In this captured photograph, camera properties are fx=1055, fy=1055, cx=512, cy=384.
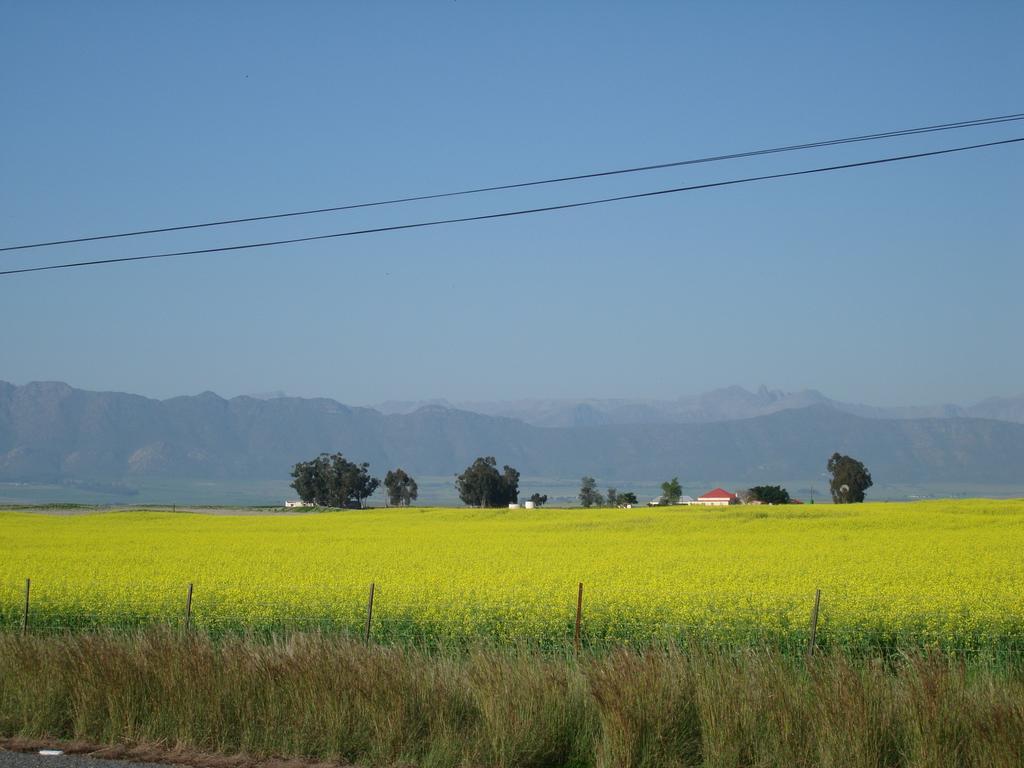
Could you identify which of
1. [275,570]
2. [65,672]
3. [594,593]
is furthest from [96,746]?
[275,570]

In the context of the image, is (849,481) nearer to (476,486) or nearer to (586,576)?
(476,486)

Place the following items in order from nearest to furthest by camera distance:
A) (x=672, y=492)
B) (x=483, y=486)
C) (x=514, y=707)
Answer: (x=514, y=707), (x=483, y=486), (x=672, y=492)

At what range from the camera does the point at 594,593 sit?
2050 centimetres

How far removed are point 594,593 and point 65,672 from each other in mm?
10883

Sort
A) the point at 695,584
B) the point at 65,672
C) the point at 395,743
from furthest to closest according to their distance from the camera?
1. the point at 695,584
2. the point at 65,672
3. the point at 395,743

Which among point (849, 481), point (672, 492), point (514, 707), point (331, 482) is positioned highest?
point (331, 482)

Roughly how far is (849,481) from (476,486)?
43.5m

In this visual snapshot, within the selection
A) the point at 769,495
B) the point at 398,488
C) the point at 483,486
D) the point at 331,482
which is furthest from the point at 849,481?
the point at 331,482

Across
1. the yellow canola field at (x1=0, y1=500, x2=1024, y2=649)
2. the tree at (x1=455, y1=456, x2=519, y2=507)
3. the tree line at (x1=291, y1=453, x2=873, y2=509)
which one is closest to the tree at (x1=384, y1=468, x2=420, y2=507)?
the tree line at (x1=291, y1=453, x2=873, y2=509)

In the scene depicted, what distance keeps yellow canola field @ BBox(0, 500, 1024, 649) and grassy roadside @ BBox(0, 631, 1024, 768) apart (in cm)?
443

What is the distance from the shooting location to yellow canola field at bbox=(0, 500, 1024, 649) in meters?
17.4

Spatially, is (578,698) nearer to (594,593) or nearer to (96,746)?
(96,746)

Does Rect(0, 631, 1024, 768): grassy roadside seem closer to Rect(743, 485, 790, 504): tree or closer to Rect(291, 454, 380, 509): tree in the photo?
Rect(743, 485, 790, 504): tree

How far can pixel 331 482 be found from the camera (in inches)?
5502
